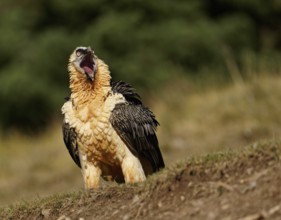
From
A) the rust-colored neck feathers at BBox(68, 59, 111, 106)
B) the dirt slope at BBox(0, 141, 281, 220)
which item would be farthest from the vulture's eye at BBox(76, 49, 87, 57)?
the dirt slope at BBox(0, 141, 281, 220)

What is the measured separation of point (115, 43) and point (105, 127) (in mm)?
17733

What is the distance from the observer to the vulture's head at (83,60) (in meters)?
9.34

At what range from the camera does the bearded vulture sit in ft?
29.3

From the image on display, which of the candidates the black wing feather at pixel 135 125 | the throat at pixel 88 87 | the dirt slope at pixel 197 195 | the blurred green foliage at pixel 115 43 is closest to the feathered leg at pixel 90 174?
the black wing feather at pixel 135 125

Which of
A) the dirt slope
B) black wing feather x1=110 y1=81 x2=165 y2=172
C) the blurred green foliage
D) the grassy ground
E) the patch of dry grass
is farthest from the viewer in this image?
the blurred green foliage

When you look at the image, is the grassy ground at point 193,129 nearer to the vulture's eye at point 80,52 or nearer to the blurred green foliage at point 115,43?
the blurred green foliage at point 115,43

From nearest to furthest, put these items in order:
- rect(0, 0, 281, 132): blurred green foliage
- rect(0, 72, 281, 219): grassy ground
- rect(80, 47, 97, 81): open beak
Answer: rect(80, 47, 97, 81): open beak < rect(0, 72, 281, 219): grassy ground < rect(0, 0, 281, 132): blurred green foliage

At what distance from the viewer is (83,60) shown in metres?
9.43

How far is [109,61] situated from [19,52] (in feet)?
9.31

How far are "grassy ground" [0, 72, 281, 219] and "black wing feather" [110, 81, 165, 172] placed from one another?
6.93 metres

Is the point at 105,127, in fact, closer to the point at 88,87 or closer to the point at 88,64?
the point at 88,87

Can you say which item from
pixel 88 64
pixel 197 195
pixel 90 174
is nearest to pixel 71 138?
pixel 90 174

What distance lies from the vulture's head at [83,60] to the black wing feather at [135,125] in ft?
0.92

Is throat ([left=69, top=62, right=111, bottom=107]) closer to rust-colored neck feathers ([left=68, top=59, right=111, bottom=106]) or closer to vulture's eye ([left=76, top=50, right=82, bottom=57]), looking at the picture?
rust-colored neck feathers ([left=68, top=59, right=111, bottom=106])
